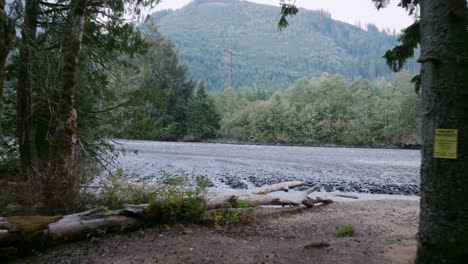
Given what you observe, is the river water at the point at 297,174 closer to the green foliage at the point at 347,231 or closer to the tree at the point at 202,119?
the green foliage at the point at 347,231

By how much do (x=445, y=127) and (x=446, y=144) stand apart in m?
0.15

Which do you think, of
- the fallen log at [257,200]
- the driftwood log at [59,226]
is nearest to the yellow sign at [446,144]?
the fallen log at [257,200]

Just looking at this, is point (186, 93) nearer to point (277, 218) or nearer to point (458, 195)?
point (277, 218)

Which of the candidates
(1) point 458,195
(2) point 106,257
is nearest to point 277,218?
(2) point 106,257

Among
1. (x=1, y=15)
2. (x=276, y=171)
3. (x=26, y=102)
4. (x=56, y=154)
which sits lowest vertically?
(x=276, y=171)

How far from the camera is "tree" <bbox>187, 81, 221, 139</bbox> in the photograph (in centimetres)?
4462

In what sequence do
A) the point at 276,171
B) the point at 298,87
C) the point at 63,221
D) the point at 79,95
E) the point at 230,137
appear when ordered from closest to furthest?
1. the point at 63,221
2. the point at 79,95
3. the point at 276,171
4. the point at 230,137
5. the point at 298,87

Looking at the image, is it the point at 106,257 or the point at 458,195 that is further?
the point at 106,257

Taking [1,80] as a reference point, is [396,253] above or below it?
below

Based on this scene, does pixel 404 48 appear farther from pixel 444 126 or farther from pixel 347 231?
pixel 444 126

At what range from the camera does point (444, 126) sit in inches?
109

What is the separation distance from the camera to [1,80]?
374 cm

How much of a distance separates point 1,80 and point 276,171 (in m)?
13.9

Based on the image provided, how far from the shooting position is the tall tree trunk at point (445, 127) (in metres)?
2.69
